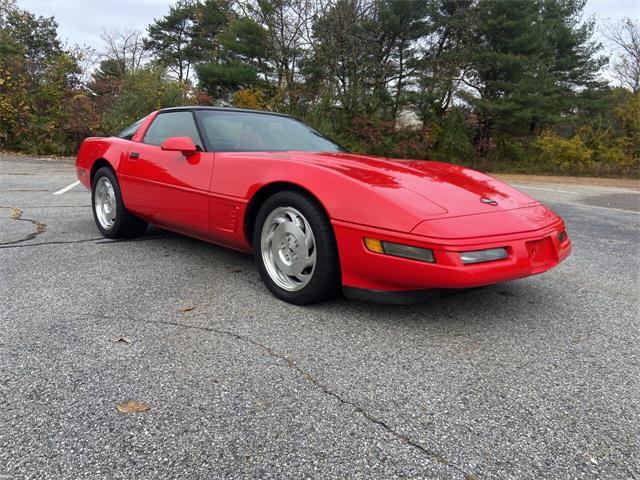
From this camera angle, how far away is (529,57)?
889 inches

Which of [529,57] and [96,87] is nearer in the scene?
[96,87]

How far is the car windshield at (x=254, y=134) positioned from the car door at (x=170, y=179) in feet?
0.39

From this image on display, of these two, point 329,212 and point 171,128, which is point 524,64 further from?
point 329,212

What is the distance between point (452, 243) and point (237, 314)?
1.17 metres

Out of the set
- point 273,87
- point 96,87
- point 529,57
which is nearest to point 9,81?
point 96,87

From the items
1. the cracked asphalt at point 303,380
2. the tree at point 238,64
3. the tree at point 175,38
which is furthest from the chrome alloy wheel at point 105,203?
the tree at point 175,38

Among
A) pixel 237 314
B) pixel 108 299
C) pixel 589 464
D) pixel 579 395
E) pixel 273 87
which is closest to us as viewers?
pixel 589 464

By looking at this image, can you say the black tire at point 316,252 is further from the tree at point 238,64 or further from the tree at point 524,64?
the tree at point 524,64

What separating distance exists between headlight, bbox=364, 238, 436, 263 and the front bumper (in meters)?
0.02

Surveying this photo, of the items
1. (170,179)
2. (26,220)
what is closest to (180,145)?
(170,179)

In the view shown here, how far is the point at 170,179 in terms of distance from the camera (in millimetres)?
3281

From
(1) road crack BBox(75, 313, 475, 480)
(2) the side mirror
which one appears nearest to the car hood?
(2) the side mirror

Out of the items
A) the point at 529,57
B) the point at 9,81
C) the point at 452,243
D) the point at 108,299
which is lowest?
the point at 108,299

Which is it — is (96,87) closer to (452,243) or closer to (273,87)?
(273,87)
